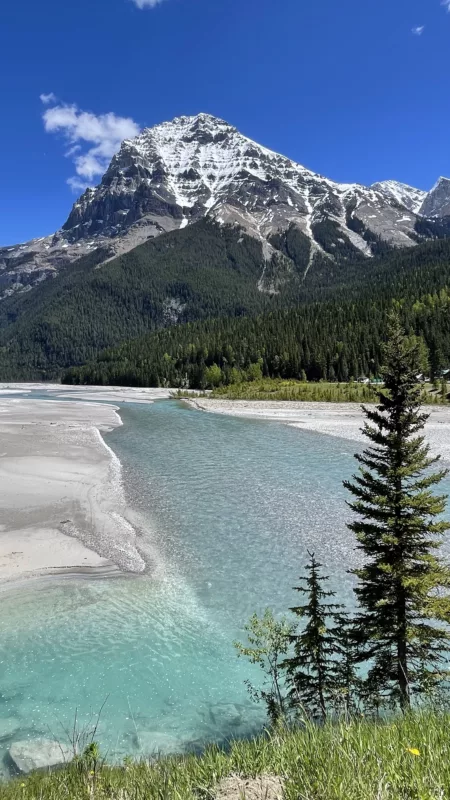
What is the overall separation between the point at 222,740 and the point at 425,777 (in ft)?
23.9

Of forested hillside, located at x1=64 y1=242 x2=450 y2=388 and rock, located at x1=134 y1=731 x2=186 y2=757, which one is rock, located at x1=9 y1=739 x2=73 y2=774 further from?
forested hillside, located at x1=64 y1=242 x2=450 y2=388

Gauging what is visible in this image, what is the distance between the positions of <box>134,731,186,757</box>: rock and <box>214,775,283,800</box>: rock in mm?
5761

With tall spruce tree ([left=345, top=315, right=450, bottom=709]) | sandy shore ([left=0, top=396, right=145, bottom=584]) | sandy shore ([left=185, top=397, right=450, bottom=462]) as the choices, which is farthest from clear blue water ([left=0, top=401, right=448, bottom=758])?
sandy shore ([left=185, top=397, right=450, bottom=462])

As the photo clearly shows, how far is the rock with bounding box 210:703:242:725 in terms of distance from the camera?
373 inches

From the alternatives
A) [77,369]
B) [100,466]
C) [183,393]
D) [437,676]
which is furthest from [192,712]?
[77,369]

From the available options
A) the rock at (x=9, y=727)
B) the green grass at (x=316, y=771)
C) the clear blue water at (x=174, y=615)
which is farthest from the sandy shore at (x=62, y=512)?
the green grass at (x=316, y=771)

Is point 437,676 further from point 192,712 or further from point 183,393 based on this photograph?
point 183,393

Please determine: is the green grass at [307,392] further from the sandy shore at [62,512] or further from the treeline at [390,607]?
the treeline at [390,607]

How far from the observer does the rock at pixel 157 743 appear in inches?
332

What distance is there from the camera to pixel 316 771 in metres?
3.36

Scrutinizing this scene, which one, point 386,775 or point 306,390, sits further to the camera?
point 306,390

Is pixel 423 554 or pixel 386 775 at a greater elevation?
pixel 386 775

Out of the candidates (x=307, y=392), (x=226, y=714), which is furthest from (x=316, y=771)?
(x=307, y=392)

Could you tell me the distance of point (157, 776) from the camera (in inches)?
159
